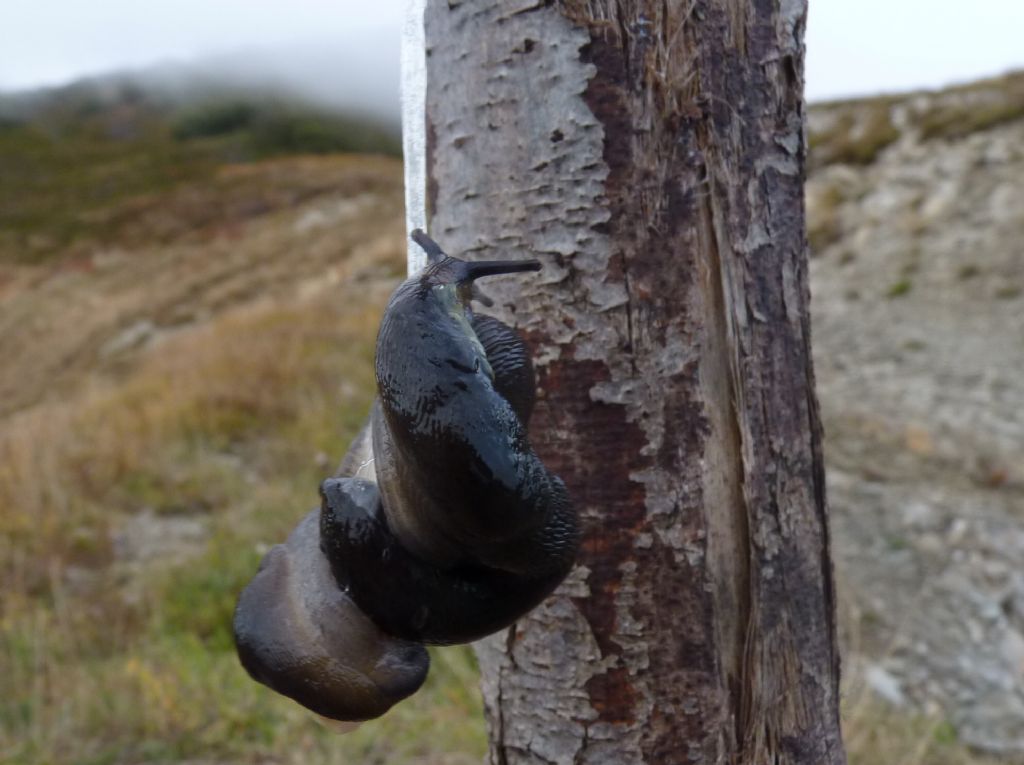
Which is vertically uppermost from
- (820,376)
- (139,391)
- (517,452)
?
(517,452)

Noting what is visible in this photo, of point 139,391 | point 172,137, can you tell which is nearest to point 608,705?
point 139,391

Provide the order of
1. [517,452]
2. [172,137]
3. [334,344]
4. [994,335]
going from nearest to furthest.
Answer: [517,452], [994,335], [334,344], [172,137]

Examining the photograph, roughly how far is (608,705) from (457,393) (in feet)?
2.24

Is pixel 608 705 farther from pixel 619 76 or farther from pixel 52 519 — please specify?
pixel 52 519

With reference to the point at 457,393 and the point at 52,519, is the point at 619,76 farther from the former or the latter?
the point at 52,519

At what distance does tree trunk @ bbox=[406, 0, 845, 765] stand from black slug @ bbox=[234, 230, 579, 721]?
0.25 metres

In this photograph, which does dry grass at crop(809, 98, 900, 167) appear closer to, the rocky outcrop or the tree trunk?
the rocky outcrop

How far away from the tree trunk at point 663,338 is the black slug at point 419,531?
10.0 inches

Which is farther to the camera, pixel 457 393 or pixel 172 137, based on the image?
pixel 172 137

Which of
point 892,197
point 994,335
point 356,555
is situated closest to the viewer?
point 356,555

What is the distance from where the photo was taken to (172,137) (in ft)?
111

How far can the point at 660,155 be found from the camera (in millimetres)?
1060

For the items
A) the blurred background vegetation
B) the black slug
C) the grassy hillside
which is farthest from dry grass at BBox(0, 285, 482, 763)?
the grassy hillside

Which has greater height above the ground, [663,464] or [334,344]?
[663,464]
